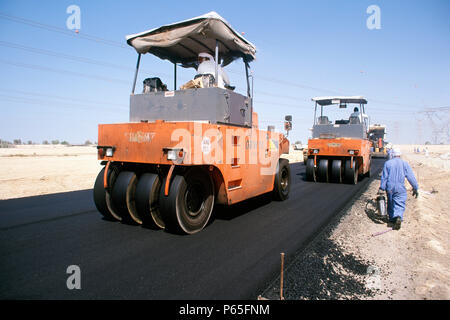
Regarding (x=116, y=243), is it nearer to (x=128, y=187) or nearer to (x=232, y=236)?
(x=128, y=187)

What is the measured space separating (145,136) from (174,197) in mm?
1021

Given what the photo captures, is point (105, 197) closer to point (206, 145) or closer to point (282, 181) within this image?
point (206, 145)

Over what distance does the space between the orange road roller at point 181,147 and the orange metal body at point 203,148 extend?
14 millimetres

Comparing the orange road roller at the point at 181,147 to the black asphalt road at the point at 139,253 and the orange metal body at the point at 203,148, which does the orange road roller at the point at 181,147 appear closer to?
the orange metal body at the point at 203,148

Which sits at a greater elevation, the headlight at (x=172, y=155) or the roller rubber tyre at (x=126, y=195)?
the headlight at (x=172, y=155)

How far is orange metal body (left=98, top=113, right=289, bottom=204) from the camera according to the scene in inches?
154

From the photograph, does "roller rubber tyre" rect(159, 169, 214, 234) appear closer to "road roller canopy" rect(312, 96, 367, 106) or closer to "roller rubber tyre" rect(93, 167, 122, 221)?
"roller rubber tyre" rect(93, 167, 122, 221)

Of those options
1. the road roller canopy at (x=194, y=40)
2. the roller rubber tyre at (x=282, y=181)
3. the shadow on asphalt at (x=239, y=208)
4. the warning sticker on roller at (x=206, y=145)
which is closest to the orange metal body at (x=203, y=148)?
the warning sticker on roller at (x=206, y=145)

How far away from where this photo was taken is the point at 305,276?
9.96ft

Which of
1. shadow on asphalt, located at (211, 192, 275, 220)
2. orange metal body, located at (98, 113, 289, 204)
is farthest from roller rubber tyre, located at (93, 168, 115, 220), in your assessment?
shadow on asphalt, located at (211, 192, 275, 220)

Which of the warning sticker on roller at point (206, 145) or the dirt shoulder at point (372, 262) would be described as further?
the warning sticker on roller at point (206, 145)

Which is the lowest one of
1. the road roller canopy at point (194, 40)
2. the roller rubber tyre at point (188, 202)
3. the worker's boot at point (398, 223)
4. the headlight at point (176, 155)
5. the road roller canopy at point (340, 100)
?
the worker's boot at point (398, 223)

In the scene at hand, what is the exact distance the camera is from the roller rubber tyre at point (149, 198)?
13.8ft

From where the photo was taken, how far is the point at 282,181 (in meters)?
7.33
